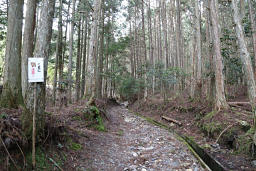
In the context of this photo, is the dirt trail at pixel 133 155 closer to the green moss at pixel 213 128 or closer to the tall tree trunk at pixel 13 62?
the green moss at pixel 213 128

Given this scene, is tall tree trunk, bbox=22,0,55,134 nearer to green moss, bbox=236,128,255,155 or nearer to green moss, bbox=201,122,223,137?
green moss, bbox=236,128,255,155

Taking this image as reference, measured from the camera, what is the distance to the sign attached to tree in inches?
117

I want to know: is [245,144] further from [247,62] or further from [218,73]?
[218,73]

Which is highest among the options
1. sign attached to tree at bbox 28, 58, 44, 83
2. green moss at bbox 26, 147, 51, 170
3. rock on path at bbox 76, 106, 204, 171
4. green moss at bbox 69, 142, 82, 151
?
sign attached to tree at bbox 28, 58, 44, 83

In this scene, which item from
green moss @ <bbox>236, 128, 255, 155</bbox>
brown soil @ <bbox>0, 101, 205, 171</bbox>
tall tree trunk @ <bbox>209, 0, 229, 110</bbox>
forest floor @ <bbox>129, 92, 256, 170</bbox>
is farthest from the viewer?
tall tree trunk @ <bbox>209, 0, 229, 110</bbox>

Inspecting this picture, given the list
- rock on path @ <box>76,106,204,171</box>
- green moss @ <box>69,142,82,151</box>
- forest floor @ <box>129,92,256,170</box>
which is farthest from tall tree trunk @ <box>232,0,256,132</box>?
green moss @ <box>69,142,82,151</box>

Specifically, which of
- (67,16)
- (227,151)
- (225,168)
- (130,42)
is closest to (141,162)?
(225,168)

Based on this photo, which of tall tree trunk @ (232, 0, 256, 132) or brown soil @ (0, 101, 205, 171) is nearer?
brown soil @ (0, 101, 205, 171)

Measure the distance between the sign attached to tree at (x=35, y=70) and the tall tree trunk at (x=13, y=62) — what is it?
3.89 ft

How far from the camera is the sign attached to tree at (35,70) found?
2.97m

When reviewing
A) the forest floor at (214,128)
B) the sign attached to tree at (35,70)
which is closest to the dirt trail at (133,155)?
the forest floor at (214,128)

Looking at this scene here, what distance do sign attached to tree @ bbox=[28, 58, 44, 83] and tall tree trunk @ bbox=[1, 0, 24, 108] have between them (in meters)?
1.19

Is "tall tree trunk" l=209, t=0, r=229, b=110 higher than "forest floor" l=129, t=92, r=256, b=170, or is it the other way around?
"tall tree trunk" l=209, t=0, r=229, b=110

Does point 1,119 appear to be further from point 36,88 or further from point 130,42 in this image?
point 130,42
